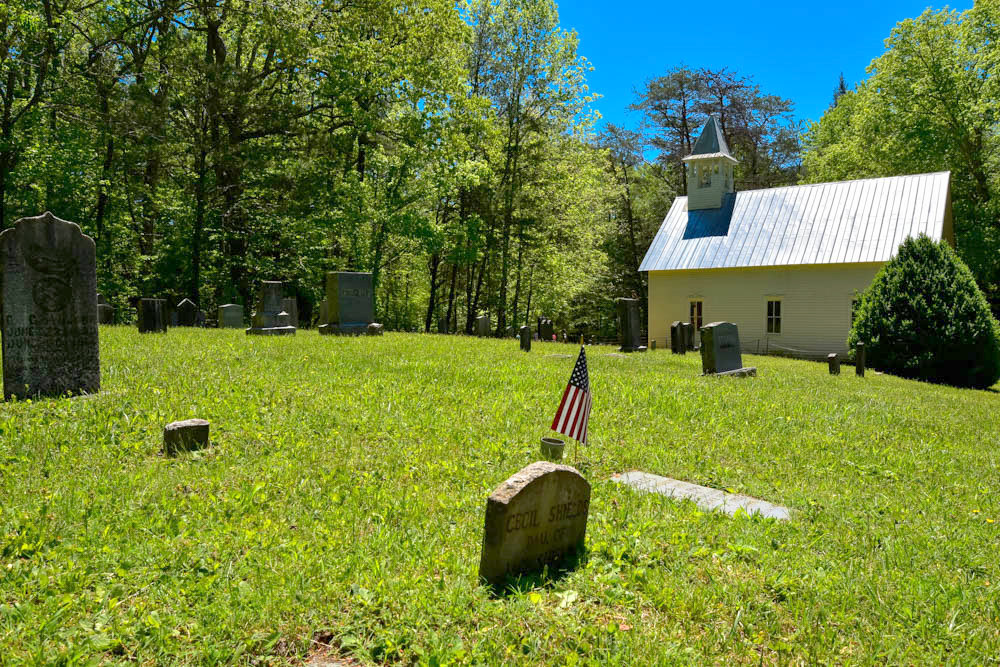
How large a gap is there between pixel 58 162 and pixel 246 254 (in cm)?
743

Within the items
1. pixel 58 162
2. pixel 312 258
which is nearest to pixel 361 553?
pixel 312 258

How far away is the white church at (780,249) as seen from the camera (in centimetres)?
2391

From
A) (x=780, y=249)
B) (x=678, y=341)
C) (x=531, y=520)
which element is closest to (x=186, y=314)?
(x=678, y=341)

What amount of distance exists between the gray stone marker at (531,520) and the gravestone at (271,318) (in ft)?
43.0

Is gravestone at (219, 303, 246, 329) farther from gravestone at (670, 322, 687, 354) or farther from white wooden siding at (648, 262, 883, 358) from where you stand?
white wooden siding at (648, 262, 883, 358)

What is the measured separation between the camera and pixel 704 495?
541cm

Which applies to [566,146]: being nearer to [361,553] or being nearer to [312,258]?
[312,258]

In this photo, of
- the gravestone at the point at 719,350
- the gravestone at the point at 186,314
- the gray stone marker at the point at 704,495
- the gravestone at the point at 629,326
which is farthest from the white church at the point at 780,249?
the gray stone marker at the point at 704,495

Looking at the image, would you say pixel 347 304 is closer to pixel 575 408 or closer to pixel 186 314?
pixel 186 314

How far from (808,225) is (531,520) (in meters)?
26.5

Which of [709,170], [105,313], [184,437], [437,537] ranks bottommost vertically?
[437,537]

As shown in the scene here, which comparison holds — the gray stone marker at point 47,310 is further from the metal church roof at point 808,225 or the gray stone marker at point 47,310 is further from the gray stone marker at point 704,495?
the metal church roof at point 808,225

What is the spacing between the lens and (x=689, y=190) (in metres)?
29.9

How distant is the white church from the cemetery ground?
1807 cm
